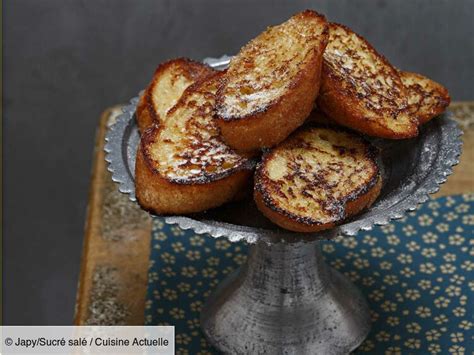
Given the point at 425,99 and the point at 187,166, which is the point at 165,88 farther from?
the point at 425,99

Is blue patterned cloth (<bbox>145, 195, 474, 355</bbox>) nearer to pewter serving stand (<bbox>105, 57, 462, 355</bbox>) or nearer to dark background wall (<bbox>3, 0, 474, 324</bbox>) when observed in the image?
pewter serving stand (<bbox>105, 57, 462, 355</bbox>)

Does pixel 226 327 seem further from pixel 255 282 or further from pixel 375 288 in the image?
pixel 375 288

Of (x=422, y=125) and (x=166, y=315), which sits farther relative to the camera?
(x=166, y=315)

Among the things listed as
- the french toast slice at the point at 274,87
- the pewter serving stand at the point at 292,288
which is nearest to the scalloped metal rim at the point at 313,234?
the pewter serving stand at the point at 292,288

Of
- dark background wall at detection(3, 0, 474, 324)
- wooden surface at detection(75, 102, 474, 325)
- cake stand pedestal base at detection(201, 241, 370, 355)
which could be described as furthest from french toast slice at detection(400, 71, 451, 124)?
dark background wall at detection(3, 0, 474, 324)

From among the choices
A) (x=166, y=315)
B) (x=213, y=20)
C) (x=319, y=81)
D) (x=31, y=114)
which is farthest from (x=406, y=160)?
(x=31, y=114)
